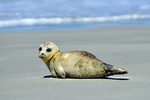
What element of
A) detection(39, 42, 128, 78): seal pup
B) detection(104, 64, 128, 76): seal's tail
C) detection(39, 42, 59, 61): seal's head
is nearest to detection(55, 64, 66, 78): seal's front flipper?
detection(39, 42, 128, 78): seal pup

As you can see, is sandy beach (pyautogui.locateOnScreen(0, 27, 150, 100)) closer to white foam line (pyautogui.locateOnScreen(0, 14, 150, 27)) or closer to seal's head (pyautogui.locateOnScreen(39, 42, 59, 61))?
seal's head (pyautogui.locateOnScreen(39, 42, 59, 61))

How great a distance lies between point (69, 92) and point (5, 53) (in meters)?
3.94

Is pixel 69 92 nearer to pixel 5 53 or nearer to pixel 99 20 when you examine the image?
pixel 5 53

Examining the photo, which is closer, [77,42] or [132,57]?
[132,57]

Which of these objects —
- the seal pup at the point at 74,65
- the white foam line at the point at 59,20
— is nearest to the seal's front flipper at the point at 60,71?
the seal pup at the point at 74,65

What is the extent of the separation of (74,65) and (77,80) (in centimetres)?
20

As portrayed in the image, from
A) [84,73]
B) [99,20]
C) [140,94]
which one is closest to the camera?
[140,94]

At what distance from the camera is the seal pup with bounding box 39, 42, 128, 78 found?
17.0 feet

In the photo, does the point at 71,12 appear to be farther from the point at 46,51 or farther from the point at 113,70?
the point at 113,70

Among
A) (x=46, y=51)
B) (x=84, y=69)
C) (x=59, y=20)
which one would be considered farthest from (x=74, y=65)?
(x=59, y=20)

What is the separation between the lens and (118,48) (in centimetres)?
860

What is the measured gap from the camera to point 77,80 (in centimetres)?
526

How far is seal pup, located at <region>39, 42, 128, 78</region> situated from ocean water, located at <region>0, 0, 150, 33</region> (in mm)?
10635

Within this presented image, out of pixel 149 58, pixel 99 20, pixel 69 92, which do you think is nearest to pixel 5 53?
pixel 149 58
